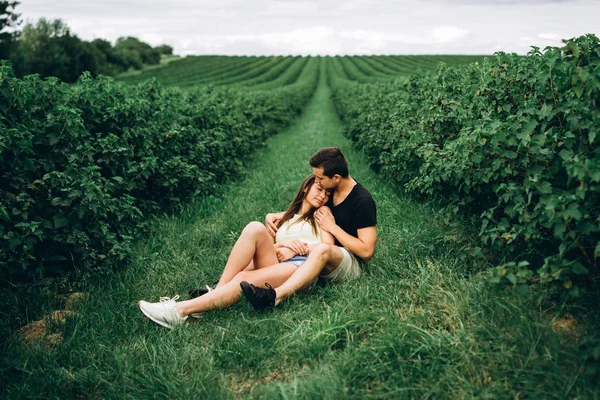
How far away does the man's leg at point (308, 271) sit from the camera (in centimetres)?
343

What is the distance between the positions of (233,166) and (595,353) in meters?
6.86

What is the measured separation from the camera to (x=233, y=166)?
8.33 meters

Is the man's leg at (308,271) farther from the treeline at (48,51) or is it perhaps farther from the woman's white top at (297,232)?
the treeline at (48,51)

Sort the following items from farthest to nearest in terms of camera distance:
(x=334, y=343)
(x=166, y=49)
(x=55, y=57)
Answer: (x=166, y=49) < (x=55, y=57) < (x=334, y=343)

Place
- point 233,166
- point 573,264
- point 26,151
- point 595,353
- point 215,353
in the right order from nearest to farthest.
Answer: point 595,353
point 573,264
point 215,353
point 26,151
point 233,166

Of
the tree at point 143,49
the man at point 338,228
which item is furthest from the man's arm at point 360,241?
the tree at point 143,49

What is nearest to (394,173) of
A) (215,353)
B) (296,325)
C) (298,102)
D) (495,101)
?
(495,101)

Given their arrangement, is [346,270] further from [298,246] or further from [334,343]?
[334,343]

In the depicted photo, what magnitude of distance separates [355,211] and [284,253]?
26.9 inches

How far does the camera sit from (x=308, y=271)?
11.5ft

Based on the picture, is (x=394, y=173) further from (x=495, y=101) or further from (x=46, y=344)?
(x=46, y=344)

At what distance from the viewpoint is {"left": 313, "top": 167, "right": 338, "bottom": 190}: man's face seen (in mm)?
3756

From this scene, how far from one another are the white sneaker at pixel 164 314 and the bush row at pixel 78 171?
3.33ft

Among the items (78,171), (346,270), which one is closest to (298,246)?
(346,270)
